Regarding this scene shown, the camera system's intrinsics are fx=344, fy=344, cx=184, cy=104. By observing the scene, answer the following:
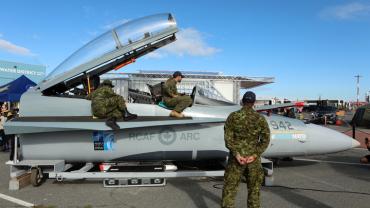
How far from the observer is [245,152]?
4160 mm

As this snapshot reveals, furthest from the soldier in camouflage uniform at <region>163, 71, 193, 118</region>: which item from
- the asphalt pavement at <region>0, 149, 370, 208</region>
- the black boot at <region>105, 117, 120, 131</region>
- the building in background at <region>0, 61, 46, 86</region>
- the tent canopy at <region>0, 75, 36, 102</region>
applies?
the building in background at <region>0, 61, 46, 86</region>

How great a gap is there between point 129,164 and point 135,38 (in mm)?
2625

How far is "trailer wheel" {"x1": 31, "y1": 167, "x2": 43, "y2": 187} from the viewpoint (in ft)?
21.9

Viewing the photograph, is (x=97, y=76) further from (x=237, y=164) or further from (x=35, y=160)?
(x=237, y=164)

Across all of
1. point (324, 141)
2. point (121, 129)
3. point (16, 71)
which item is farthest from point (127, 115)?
point (16, 71)

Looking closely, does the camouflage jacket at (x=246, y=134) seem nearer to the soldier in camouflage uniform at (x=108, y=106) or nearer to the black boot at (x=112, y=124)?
the black boot at (x=112, y=124)

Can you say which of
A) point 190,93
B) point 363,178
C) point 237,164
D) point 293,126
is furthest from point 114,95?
point 363,178

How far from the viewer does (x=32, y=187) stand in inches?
265

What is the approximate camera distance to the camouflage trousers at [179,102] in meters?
6.96

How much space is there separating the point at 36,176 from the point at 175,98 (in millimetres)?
Result: 3123

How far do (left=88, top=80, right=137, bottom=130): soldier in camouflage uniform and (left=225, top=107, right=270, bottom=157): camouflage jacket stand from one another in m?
2.94

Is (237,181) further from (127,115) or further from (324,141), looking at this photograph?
(324,141)

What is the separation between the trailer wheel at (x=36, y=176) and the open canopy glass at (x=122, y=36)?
6.52 feet

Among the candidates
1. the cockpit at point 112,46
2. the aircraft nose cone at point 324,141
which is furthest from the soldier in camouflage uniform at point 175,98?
the aircraft nose cone at point 324,141
